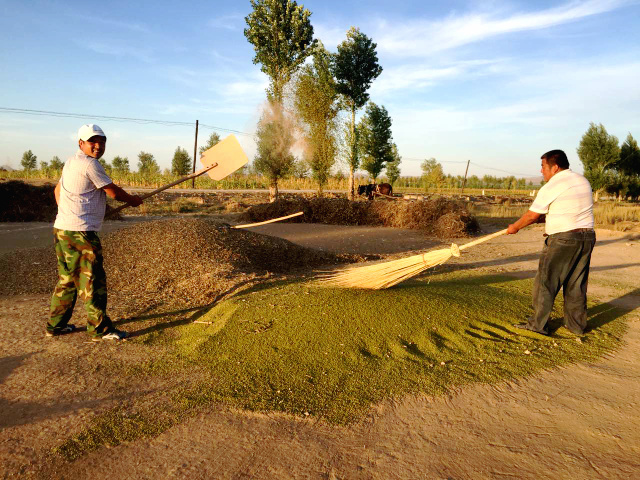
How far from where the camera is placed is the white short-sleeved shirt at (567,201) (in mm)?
3428

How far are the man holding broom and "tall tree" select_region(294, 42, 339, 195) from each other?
1409 cm

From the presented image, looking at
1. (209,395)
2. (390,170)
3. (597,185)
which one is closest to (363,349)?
(209,395)

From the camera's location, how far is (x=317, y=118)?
1703 cm

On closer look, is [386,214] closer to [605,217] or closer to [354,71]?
[605,217]

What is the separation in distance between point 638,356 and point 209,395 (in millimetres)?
3093

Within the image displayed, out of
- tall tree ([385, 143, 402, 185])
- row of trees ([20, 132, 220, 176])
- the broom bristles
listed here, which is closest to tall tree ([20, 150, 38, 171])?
row of trees ([20, 132, 220, 176])

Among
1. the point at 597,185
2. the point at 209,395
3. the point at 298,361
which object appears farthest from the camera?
the point at 597,185

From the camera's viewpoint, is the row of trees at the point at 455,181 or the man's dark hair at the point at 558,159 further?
the row of trees at the point at 455,181

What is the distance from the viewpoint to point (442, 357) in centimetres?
303

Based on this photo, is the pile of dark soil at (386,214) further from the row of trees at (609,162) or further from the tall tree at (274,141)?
the row of trees at (609,162)

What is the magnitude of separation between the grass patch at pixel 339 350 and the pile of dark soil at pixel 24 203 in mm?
9465

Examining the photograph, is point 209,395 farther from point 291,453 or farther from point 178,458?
point 291,453

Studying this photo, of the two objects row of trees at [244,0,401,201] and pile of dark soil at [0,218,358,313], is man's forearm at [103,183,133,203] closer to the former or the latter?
pile of dark soil at [0,218,358,313]

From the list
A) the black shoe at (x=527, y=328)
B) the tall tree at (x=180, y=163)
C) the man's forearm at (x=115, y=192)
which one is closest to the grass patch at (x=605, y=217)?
the black shoe at (x=527, y=328)
